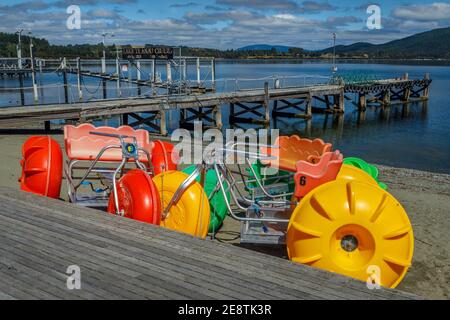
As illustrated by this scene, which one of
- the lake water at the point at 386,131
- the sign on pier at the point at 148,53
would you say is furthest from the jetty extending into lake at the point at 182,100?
the lake water at the point at 386,131

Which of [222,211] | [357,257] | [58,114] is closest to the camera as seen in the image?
[357,257]

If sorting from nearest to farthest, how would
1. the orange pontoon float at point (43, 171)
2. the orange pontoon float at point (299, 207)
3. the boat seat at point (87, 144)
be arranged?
the orange pontoon float at point (299, 207), the orange pontoon float at point (43, 171), the boat seat at point (87, 144)

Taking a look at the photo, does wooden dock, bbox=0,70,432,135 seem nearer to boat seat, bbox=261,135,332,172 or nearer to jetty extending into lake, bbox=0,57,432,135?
jetty extending into lake, bbox=0,57,432,135

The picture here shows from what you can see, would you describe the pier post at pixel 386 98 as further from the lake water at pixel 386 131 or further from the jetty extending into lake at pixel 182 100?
the lake water at pixel 386 131

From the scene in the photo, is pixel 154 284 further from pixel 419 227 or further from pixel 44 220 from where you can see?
pixel 419 227

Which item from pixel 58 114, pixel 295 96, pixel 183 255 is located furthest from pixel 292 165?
pixel 295 96

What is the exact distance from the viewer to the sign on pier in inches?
1160

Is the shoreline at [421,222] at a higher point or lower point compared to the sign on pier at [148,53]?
lower

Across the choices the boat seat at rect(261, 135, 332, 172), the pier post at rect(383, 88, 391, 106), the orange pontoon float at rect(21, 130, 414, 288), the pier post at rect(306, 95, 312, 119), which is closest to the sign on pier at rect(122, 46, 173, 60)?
the pier post at rect(306, 95, 312, 119)

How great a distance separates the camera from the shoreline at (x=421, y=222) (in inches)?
253

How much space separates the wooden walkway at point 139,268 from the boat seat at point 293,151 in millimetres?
3589

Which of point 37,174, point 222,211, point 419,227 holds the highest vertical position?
point 37,174

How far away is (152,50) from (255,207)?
2451cm
